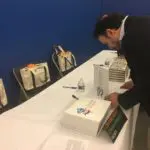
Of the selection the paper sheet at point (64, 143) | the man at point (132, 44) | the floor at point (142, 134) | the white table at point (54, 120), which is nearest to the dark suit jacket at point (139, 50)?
the man at point (132, 44)

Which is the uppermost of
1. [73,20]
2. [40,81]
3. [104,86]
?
[73,20]

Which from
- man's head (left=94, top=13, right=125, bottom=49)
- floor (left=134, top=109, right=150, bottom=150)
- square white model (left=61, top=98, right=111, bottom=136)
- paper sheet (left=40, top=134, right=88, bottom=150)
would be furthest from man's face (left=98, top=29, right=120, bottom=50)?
floor (left=134, top=109, right=150, bottom=150)

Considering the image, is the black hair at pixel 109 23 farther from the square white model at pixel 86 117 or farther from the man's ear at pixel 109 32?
the square white model at pixel 86 117

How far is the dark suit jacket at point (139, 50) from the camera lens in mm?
1583

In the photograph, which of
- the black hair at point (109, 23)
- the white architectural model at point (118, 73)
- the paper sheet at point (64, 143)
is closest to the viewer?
the paper sheet at point (64, 143)

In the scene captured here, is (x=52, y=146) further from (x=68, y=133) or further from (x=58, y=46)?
(x=58, y=46)

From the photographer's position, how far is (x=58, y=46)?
339 centimetres

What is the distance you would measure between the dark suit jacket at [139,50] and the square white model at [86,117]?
247 mm

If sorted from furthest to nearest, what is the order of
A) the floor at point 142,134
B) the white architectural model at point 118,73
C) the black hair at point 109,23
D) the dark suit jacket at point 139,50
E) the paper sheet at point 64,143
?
the floor at point 142,134 → the white architectural model at point 118,73 → the black hair at point 109,23 → the dark suit jacket at point 139,50 → the paper sheet at point 64,143

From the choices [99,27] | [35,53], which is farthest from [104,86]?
[35,53]

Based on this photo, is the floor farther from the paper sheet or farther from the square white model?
the paper sheet

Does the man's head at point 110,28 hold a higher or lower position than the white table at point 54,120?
higher

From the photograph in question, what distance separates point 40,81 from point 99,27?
1.24 m

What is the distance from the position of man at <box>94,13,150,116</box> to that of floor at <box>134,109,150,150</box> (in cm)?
95
